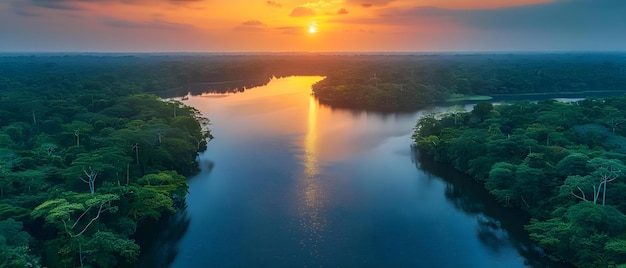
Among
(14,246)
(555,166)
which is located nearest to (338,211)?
(555,166)

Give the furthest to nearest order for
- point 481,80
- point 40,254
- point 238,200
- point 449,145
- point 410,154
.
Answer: point 481,80 → point 410,154 → point 449,145 → point 238,200 → point 40,254

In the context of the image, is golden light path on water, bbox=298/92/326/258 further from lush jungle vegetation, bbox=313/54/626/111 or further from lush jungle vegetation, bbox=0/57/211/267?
lush jungle vegetation, bbox=313/54/626/111

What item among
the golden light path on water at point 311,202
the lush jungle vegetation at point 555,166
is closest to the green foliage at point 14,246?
the golden light path on water at point 311,202

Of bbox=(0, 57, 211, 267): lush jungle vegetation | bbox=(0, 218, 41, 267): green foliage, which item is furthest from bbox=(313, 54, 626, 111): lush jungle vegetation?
bbox=(0, 218, 41, 267): green foliage

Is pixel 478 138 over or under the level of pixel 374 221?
over

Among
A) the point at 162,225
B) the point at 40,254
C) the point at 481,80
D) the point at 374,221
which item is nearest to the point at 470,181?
the point at 374,221

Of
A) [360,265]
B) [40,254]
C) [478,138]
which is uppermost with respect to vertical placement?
[478,138]

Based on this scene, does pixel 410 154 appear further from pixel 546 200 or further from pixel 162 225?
pixel 162 225

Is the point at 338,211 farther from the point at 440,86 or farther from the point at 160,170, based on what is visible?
the point at 440,86
